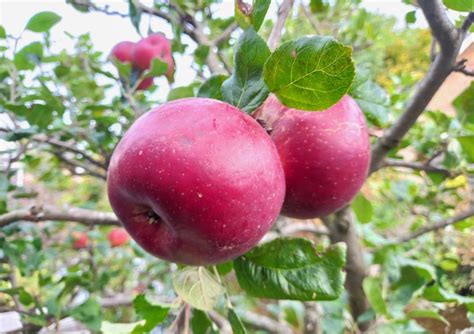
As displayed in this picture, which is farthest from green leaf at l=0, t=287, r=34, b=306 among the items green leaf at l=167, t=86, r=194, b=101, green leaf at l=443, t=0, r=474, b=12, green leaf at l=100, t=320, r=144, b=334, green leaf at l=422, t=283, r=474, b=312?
green leaf at l=443, t=0, r=474, b=12

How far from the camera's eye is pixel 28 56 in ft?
3.80

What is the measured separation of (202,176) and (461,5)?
19.5 inches

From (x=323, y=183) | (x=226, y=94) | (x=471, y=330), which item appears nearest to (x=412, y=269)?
(x=471, y=330)

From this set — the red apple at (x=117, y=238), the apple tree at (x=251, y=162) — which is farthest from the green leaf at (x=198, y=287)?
the red apple at (x=117, y=238)

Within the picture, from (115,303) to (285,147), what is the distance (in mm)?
979

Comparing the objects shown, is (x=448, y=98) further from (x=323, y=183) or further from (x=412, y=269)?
(x=323, y=183)

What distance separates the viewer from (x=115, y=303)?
1334 millimetres

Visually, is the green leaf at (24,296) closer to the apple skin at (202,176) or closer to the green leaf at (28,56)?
the green leaf at (28,56)

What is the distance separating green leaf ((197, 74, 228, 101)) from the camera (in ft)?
1.94

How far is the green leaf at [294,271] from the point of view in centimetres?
58

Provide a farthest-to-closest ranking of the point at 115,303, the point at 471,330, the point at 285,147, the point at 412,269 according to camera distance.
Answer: the point at 115,303, the point at 412,269, the point at 471,330, the point at 285,147

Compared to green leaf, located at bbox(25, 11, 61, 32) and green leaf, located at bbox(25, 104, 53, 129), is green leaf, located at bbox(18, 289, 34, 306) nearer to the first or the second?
green leaf, located at bbox(25, 104, 53, 129)

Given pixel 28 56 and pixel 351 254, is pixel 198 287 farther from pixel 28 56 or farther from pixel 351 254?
pixel 28 56

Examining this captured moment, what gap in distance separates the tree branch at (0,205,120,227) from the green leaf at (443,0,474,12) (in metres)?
0.74
